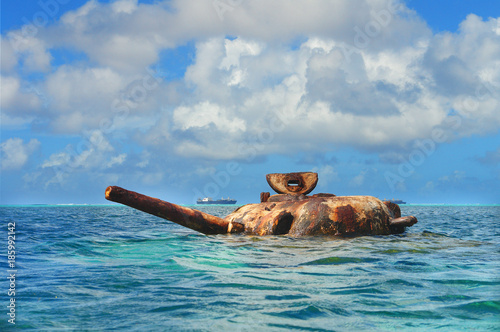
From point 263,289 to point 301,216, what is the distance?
13.4 ft

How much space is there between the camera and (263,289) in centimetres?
376

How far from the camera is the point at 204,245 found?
7434 mm

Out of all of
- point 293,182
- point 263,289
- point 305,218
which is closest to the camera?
point 263,289

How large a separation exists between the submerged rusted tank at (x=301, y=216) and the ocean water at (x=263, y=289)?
0.91 meters

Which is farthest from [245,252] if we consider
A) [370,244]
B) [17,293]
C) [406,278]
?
[17,293]

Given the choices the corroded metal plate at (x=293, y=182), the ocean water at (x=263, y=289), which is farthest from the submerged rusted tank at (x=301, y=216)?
the ocean water at (x=263, y=289)

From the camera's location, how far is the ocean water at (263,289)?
9.27 feet

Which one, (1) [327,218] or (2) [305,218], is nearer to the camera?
(1) [327,218]

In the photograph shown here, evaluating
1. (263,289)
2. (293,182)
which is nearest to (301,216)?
(293,182)

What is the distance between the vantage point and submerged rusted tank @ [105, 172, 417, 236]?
7.47 meters

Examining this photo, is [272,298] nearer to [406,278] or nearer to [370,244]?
[406,278]

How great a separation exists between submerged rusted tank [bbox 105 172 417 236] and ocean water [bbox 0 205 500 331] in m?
0.91

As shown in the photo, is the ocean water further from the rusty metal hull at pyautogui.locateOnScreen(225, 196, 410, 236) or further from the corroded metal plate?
the corroded metal plate

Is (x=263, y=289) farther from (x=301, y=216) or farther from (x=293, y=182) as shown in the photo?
(x=293, y=182)
